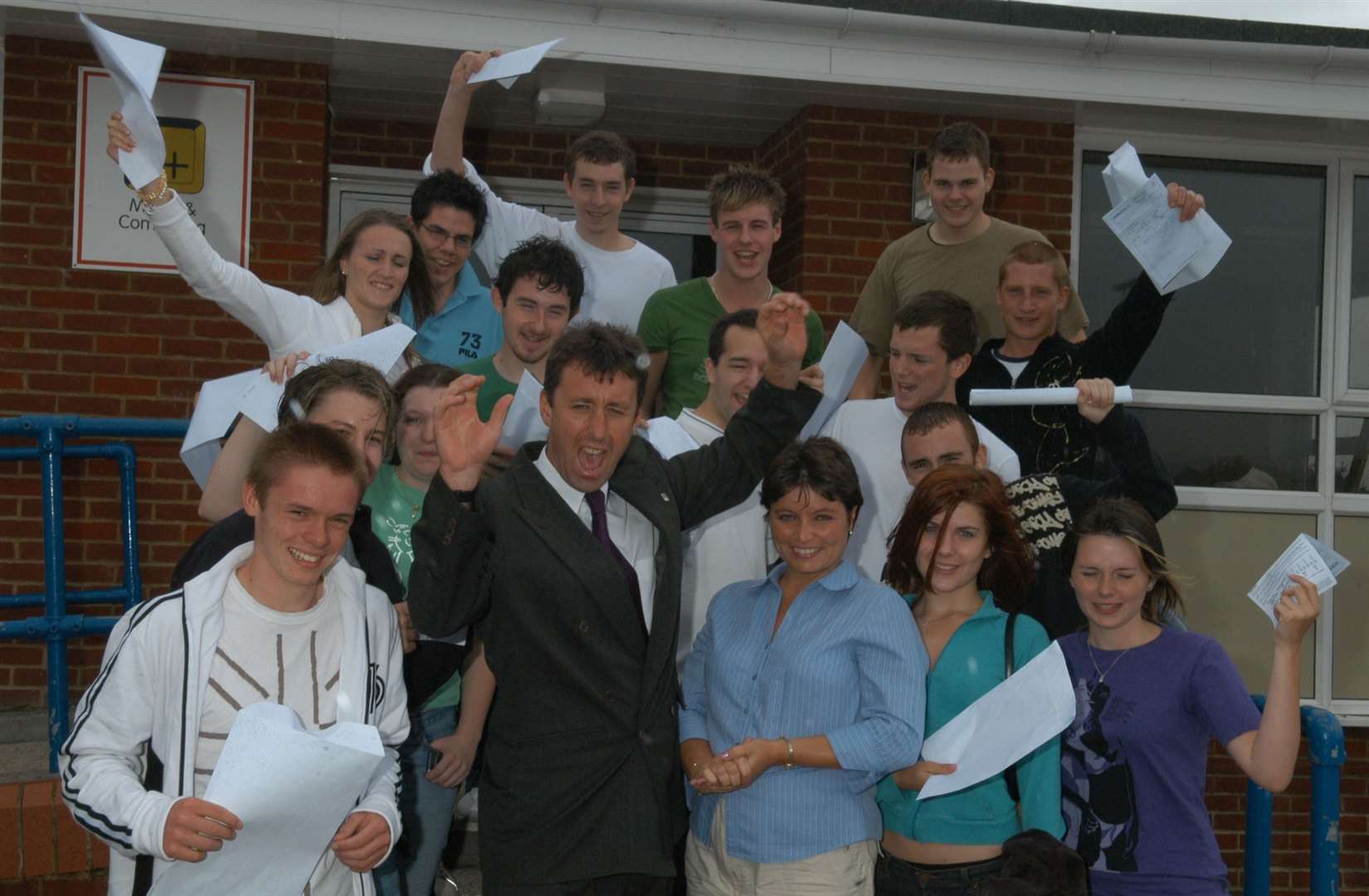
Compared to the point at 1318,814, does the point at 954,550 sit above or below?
above

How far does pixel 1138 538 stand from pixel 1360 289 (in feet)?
15.0

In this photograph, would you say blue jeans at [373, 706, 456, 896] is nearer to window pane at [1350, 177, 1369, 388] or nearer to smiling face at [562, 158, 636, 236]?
smiling face at [562, 158, 636, 236]

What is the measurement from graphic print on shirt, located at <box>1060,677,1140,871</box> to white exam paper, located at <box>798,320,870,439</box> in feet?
3.21

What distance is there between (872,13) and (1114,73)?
1.15 metres

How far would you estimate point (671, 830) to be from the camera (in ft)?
9.78

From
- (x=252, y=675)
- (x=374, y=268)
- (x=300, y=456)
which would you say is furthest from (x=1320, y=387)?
(x=252, y=675)

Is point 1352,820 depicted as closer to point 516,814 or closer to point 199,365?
point 516,814

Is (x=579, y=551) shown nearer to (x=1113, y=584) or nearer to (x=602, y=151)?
(x=1113, y=584)

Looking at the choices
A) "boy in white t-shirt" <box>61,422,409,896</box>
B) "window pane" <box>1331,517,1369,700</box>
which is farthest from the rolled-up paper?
"window pane" <box>1331,517,1369,700</box>

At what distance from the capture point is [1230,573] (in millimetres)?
6758

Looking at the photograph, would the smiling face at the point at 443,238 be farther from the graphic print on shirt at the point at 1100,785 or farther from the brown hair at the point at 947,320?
the graphic print on shirt at the point at 1100,785

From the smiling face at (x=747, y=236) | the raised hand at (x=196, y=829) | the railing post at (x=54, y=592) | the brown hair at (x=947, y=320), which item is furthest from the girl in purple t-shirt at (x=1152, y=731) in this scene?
the railing post at (x=54, y=592)

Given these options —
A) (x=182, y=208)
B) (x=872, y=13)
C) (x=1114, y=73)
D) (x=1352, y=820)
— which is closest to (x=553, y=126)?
(x=872, y=13)

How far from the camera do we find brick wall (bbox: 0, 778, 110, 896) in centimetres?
413
